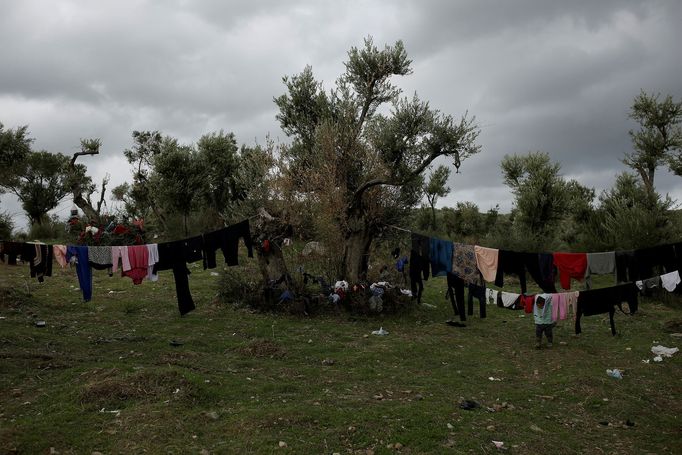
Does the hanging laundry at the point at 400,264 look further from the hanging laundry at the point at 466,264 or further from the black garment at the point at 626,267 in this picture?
Answer: the black garment at the point at 626,267

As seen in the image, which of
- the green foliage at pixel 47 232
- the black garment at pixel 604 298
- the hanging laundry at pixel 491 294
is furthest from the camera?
the green foliage at pixel 47 232

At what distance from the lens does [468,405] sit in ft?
27.2

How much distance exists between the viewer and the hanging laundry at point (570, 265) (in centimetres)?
1206

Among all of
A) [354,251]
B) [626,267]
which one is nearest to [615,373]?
[626,267]

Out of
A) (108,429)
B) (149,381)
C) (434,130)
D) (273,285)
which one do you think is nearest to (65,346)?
(149,381)

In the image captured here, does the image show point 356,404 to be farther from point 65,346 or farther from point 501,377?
point 65,346

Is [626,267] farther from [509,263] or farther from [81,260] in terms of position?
[81,260]

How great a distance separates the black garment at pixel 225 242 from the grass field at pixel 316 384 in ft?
6.40

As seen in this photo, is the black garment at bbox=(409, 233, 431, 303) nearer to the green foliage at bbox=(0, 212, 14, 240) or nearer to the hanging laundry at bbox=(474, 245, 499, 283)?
the hanging laundry at bbox=(474, 245, 499, 283)

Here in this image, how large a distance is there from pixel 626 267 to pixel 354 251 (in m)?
7.81

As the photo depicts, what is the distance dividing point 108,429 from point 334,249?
9.68 metres

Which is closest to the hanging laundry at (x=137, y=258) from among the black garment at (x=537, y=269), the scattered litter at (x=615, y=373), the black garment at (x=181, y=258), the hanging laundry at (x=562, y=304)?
the black garment at (x=181, y=258)

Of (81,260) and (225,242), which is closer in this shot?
(81,260)

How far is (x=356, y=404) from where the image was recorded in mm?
8156
